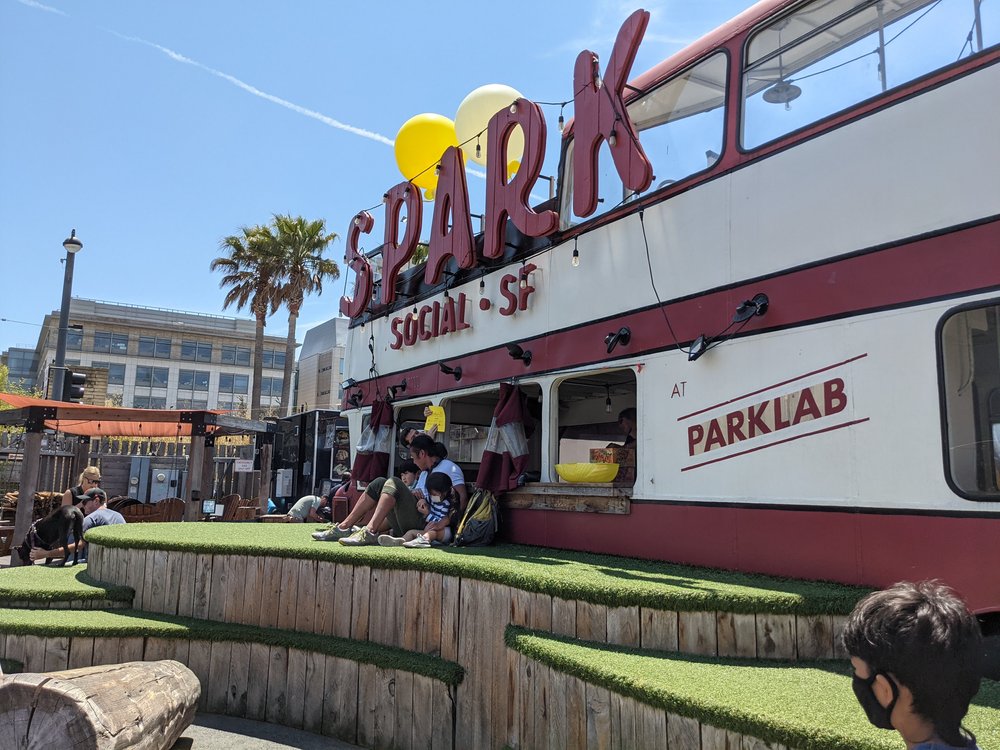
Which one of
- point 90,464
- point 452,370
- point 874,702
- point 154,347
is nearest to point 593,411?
point 452,370

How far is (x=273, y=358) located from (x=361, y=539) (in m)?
62.6


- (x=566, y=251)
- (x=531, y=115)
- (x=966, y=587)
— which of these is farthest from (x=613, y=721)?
(x=531, y=115)

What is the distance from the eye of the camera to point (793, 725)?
2.77 meters

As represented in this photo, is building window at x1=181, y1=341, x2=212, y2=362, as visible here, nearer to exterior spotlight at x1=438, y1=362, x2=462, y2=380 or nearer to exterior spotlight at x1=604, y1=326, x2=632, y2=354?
exterior spotlight at x1=438, y1=362, x2=462, y2=380

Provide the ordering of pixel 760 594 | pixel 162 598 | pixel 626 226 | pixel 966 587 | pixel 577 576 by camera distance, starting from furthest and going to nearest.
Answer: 1. pixel 162 598
2. pixel 626 226
3. pixel 577 576
4. pixel 760 594
5. pixel 966 587

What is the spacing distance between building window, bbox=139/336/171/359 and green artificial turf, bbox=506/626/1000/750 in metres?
62.8

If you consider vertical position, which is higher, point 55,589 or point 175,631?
point 55,589

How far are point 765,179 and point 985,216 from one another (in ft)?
4.77

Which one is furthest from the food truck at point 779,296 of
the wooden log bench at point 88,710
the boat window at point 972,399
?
the wooden log bench at point 88,710

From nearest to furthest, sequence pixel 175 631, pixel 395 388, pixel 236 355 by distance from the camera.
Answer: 1. pixel 175 631
2. pixel 395 388
3. pixel 236 355

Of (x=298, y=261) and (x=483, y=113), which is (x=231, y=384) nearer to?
(x=298, y=261)

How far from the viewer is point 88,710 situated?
427 centimetres

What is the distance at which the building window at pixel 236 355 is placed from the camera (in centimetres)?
→ 6341

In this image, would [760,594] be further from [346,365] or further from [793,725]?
[346,365]
